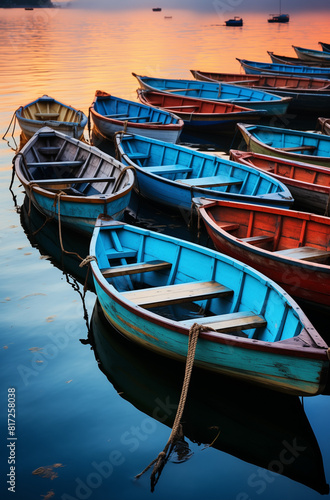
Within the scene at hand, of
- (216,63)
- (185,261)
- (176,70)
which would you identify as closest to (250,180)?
(185,261)

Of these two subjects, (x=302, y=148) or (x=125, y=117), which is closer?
(x=302, y=148)

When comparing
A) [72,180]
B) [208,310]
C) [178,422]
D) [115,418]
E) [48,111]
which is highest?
[48,111]

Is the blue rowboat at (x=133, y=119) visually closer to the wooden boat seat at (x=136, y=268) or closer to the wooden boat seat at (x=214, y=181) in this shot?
the wooden boat seat at (x=214, y=181)

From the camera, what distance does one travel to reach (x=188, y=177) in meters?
11.3

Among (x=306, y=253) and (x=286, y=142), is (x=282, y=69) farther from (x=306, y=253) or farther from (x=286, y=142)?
(x=306, y=253)

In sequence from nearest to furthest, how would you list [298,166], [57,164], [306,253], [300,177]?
[306,253] → [298,166] → [300,177] → [57,164]

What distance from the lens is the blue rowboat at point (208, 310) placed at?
483cm

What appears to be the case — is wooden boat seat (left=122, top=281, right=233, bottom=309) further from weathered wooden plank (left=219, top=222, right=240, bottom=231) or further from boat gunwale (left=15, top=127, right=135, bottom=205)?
boat gunwale (left=15, top=127, right=135, bottom=205)

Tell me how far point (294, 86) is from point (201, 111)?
244 inches

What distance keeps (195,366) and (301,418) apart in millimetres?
1327

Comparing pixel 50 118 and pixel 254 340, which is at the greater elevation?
pixel 50 118

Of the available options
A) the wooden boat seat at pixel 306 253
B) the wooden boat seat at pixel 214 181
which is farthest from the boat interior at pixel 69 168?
the wooden boat seat at pixel 306 253

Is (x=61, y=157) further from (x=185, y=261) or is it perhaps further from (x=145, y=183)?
(x=185, y=261)

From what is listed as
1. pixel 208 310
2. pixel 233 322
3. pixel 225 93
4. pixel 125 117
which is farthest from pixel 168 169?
pixel 225 93
